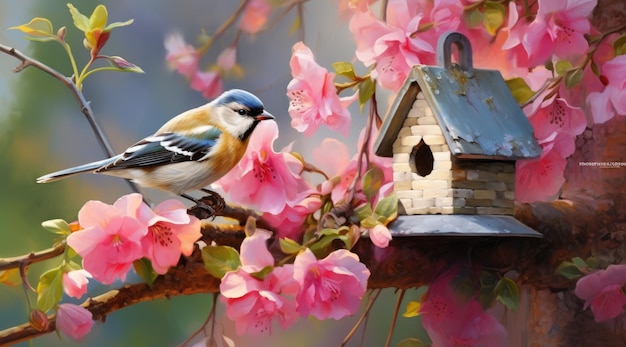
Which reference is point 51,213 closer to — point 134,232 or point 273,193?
point 134,232

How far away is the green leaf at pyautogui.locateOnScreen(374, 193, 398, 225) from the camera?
51.8 inches

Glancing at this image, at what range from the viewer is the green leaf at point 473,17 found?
1441 millimetres

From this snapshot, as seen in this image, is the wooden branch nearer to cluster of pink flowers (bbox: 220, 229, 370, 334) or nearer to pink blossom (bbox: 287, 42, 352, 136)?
cluster of pink flowers (bbox: 220, 229, 370, 334)

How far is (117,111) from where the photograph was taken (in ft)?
4.28

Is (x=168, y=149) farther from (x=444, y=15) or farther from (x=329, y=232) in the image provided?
(x=444, y=15)

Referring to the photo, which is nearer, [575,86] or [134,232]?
[134,232]

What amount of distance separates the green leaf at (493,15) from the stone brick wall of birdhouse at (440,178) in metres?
0.21

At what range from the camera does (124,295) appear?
4.01 ft

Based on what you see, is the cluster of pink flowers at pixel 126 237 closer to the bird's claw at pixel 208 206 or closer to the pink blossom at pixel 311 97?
the bird's claw at pixel 208 206

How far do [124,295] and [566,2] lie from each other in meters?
0.87

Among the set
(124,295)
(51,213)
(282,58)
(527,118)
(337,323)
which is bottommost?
(337,323)

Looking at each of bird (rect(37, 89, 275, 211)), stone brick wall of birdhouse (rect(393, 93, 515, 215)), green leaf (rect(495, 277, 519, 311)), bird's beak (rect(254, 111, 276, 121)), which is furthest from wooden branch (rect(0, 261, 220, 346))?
green leaf (rect(495, 277, 519, 311))

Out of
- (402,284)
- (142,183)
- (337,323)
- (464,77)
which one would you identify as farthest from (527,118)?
(142,183)

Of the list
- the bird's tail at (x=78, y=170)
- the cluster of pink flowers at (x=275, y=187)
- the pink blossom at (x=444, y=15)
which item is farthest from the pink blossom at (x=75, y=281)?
the pink blossom at (x=444, y=15)
